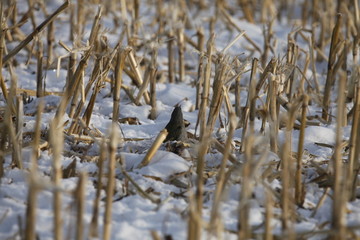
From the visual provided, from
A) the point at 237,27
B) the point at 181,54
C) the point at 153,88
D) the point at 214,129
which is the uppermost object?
the point at 237,27

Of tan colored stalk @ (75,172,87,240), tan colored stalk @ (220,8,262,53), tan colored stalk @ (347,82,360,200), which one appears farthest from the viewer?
tan colored stalk @ (220,8,262,53)

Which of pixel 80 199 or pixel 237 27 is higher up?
pixel 237 27

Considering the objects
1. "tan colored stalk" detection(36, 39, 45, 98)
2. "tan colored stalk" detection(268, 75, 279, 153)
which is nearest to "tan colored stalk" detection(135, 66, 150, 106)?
"tan colored stalk" detection(36, 39, 45, 98)

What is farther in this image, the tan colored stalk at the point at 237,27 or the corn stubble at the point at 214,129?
the tan colored stalk at the point at 237,27

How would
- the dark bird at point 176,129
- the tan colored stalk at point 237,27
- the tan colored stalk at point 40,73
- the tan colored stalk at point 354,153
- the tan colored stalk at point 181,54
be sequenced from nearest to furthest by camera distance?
the tan colored stalk at point 354,153
the dark bird at point 176,129
the tan colored stalk at point 40,73
the tan colored stalk at point 181,54
the tan colored stalk at point 237,27

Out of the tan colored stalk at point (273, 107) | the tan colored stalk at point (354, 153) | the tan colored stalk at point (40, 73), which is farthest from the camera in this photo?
the tan colored stalk at point (40, 73)

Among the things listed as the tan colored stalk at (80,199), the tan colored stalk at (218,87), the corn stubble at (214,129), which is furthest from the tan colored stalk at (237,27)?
the tan colored stalk at (80,199)

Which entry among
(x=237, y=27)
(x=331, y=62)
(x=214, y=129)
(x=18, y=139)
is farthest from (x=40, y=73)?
(x=237, y=27)

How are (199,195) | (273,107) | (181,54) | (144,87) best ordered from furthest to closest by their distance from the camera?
1. (181,54)
2. (144,87)
3. (273,107)
4. (199,195)

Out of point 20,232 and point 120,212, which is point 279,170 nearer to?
point 120,212

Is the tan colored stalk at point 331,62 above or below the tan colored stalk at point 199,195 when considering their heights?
above

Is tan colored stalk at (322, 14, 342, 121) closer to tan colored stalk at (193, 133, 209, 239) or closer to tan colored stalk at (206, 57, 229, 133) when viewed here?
tan colored stalk at (206, 57, 229, 133)

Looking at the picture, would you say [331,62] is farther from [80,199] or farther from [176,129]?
[80,199]

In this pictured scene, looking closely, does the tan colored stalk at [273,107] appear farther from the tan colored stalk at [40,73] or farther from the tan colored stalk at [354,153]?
the tan colored stalk at [40,73]
